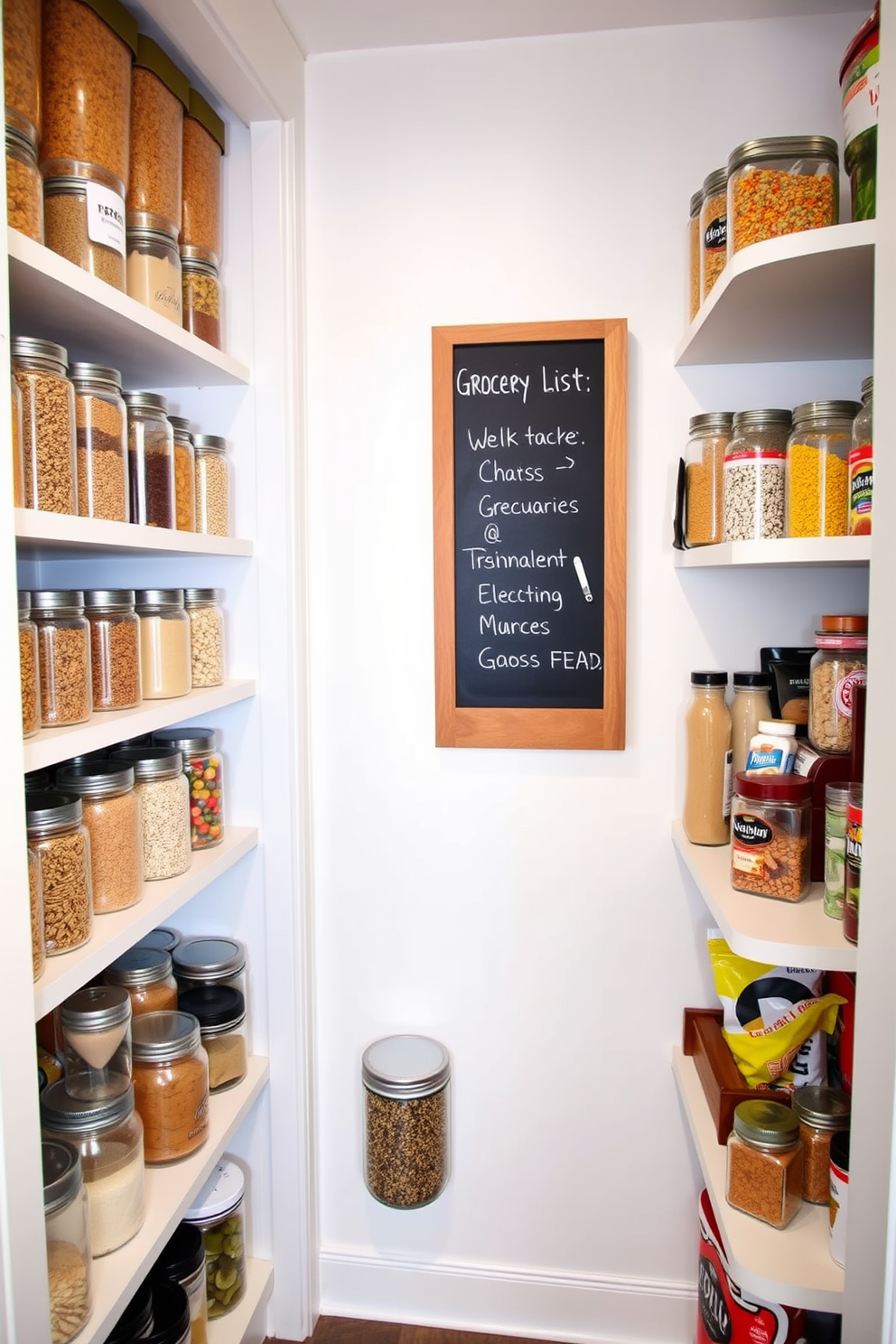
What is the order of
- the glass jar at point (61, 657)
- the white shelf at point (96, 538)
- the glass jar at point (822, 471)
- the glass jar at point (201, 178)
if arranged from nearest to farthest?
the white shelf at point (96, 538) → the glass jar at point (61, 657) → the glass jar at point (822, 471) → the glass jar at point (201, 178)

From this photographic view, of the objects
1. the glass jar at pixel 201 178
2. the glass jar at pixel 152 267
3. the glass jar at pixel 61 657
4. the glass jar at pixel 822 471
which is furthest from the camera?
the glass jar at pixel 201 178

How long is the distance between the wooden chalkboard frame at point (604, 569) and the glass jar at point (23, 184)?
72cm

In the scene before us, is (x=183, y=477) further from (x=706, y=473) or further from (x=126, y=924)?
(x=706, y=473)

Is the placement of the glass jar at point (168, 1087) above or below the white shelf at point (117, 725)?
below

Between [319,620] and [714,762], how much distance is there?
0.77m

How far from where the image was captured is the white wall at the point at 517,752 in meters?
1.53

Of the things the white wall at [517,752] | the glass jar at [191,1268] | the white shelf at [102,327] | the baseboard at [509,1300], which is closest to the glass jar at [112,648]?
the white shelf at [102,327]

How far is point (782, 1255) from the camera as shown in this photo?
116 cm

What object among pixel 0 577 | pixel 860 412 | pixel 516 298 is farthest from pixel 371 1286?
pixel 516 298

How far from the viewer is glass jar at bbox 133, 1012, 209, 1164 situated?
1.30 metres

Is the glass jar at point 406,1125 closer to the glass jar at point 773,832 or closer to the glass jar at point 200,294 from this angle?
the glass jar at point 773,832

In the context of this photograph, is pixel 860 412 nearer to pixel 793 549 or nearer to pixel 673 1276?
pixel 793 549

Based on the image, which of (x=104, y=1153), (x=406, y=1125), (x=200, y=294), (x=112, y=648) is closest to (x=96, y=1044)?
(x=104, y=1153)

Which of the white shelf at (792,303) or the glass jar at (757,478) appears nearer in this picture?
the white shelf at (792,303)
